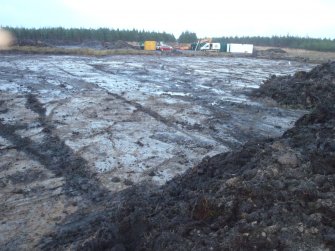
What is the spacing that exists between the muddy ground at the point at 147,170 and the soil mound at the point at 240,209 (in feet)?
0.04

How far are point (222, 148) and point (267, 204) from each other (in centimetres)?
479

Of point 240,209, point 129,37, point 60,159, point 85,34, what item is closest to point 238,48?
point 129,37

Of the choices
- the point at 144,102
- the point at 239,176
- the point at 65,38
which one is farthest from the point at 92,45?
the point at 239,176

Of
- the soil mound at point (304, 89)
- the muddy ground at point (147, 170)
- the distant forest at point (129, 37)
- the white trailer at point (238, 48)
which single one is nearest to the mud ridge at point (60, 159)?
the muddy ground at point (147, 170)

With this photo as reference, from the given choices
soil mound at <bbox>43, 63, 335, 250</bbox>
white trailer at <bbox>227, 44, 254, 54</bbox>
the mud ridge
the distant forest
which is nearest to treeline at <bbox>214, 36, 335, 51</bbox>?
the distant forest

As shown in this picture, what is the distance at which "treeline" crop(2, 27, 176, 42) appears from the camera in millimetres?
47278

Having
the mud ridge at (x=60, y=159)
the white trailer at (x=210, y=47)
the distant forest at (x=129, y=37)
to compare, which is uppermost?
the distant forest at (x=129, y=37)

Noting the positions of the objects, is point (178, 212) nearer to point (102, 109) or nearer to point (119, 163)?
point (119, 163)

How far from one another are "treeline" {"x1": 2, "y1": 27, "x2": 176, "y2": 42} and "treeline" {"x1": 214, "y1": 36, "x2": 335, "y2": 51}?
13.5 meters

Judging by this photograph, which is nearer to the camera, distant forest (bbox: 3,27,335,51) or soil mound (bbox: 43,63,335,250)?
soil mound (bbox: 43,63,335,250)

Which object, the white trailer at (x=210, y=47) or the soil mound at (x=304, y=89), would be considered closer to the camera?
the soil mound at (x=304, y=89)

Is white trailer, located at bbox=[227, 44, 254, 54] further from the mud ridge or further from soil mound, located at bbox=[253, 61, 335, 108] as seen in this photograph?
the mud ridge

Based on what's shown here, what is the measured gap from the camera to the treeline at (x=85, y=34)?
47.3m

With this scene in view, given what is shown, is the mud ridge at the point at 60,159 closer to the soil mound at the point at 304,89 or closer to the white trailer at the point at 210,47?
the soil mound at the point at 304,89
